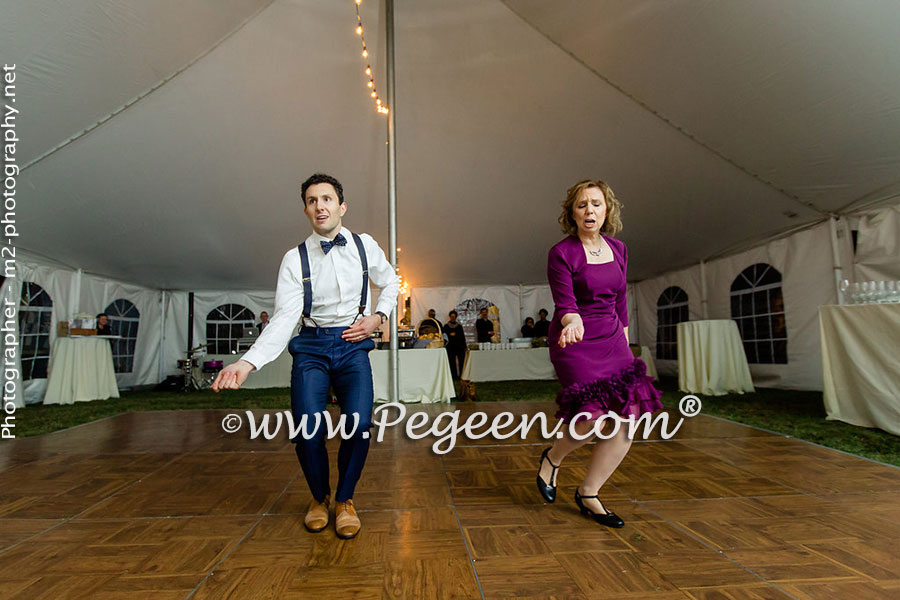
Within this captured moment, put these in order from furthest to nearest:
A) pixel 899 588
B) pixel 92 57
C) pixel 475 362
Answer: pixel 475 362 < pixel 92 57 < pixel 899 588

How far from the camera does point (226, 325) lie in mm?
9773

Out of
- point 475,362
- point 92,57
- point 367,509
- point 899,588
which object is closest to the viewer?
point 899,588

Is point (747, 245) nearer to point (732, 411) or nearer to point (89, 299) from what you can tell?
point (732, 411)

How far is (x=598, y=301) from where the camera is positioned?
1.81m

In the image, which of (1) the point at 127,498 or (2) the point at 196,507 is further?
(1) the point at 127,498

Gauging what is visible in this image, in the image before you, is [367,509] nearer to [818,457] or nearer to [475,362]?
[818,457]

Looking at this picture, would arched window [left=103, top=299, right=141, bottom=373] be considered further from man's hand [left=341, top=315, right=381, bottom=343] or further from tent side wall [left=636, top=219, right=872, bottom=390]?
tent side wall [left=636, top=219, right=872, bottom=390]

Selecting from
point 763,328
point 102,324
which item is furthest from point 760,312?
point 102,324

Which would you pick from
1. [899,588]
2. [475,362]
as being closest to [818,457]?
[899,588]

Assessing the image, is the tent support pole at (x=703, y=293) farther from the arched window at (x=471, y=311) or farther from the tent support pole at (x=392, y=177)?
the tent support pole at (x=392, y=177)

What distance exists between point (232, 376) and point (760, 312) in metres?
7.63

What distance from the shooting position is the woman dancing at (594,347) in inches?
67.2

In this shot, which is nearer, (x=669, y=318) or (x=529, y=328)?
(x=669, y=318)

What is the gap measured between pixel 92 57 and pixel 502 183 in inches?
188
